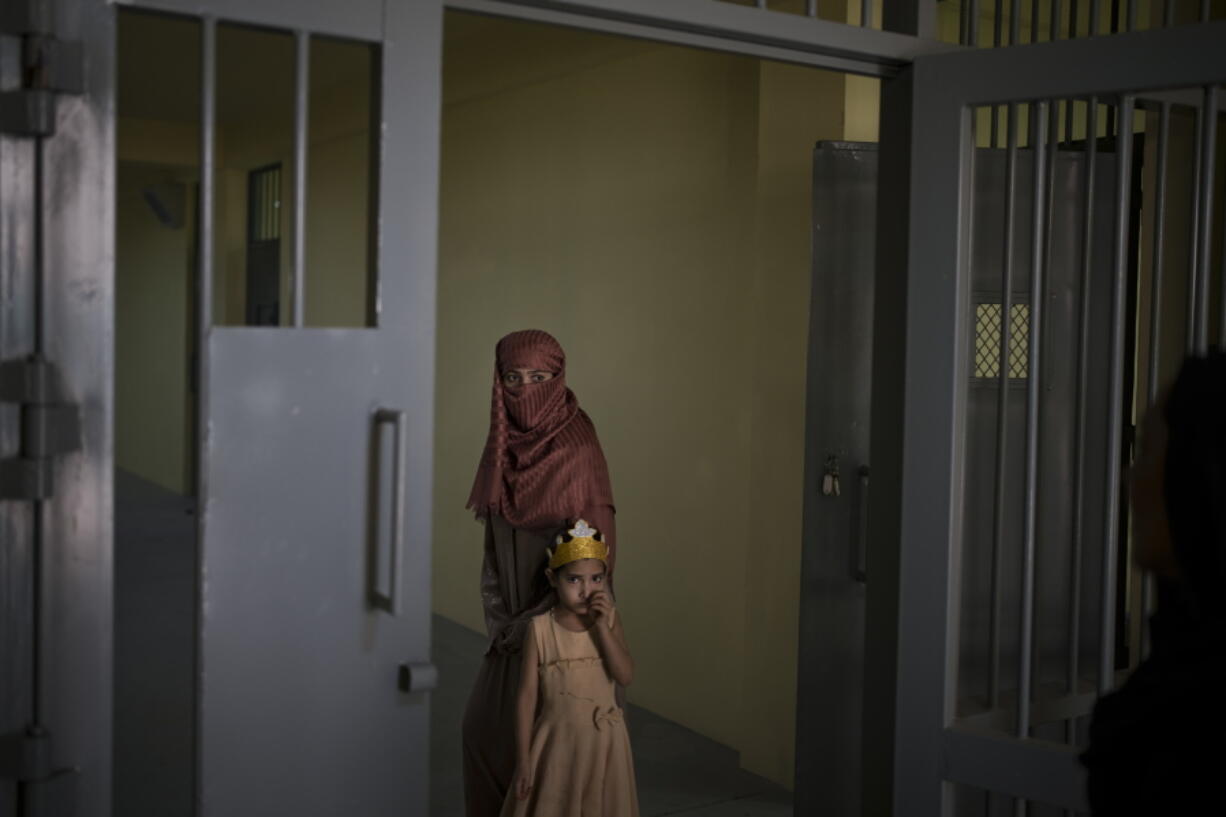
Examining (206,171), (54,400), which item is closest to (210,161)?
(206,171)

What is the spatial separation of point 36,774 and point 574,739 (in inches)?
49.6

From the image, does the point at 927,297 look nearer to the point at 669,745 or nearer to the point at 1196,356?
the point at 1196,356

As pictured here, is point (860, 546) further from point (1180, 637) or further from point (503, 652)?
point (1180, 637)

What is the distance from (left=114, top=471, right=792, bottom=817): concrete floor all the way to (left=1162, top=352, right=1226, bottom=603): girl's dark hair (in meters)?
2.13

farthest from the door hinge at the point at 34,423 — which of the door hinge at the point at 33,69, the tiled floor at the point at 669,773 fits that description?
the tiled floor at the point at 669,773

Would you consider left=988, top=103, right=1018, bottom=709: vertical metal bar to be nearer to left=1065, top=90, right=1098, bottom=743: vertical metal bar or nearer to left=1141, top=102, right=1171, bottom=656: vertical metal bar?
left=1065, top=90, right=1098, bottom=743: vertical metal bar

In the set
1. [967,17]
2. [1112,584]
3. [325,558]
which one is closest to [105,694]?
[325,558]

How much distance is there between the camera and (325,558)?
1.95m

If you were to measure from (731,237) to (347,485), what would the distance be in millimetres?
2840

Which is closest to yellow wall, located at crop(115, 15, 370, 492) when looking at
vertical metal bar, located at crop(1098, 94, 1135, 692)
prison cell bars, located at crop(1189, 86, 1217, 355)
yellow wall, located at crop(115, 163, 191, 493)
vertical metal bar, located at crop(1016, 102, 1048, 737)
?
yellow wall, located at crop(115, 163, 191, 493)

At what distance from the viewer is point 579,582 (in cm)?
279

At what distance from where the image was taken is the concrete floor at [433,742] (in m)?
3.99

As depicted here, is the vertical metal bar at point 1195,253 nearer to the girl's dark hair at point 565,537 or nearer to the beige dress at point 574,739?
the girl's dark hair at point 565,537

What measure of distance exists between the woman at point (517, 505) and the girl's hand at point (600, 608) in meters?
0.19
